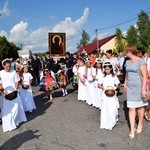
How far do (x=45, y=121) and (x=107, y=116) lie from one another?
2.03 meters

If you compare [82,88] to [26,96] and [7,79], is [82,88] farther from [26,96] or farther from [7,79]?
[7,79]

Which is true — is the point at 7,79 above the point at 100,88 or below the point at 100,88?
above

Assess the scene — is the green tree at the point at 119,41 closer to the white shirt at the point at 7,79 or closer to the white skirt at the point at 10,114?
the white shirt at the point at 7,79

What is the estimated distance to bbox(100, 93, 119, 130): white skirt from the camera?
931 centimetres

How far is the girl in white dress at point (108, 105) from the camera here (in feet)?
30.7

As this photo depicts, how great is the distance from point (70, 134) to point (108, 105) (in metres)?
1.34

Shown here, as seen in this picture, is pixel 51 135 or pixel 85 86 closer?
pixel 51 135

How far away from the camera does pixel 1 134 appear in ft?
30.3

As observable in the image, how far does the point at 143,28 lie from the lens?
7969 cm

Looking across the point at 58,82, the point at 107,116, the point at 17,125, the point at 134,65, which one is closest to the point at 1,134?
the point at 17,125

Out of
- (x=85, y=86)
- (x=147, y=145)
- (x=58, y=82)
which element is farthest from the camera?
(x=58, y=82)

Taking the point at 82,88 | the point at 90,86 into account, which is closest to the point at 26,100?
the point at 90,86

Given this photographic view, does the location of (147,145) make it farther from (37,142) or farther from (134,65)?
(37,142)

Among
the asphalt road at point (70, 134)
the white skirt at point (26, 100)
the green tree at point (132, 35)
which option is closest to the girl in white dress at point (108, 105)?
the asphalt road at point (70, 134)
